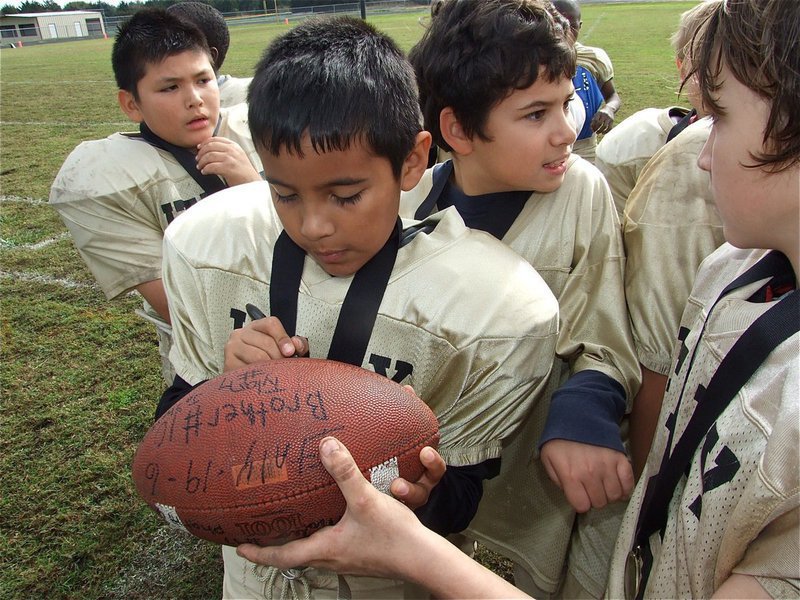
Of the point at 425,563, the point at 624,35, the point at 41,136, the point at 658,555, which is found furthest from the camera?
the point at 624,35

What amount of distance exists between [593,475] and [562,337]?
35 centimetres

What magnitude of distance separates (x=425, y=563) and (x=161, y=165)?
1.70 meters

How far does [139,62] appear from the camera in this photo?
2.22 m

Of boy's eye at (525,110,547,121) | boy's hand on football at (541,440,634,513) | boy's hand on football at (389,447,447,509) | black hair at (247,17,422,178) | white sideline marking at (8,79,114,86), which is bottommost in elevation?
white sideline marking at (8,79,114,86)

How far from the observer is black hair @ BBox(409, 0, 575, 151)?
5.14 ft

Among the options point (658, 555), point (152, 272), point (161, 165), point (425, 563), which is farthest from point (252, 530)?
point (161, 165)

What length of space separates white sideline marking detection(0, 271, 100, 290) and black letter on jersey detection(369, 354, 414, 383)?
11.3ft

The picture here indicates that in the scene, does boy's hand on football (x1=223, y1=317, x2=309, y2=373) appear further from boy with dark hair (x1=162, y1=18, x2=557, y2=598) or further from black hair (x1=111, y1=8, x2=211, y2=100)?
black hair (x1=111, y1=8, x2=211, y2=100)

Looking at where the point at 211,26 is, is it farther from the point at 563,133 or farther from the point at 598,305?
the point at 598,305

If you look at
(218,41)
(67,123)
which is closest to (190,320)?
(218,41)

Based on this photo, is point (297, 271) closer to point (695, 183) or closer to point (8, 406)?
point (695, 183)

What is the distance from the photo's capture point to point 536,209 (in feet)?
5.31

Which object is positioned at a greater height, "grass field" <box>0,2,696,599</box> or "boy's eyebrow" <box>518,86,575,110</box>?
"boy's eyebrow" <box>518,86,575,110</box>

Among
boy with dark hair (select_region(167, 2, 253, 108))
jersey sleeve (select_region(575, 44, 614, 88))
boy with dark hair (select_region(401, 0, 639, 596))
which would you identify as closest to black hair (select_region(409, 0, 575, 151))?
boy with dark hair (select_region(401, 0, 639, 596))
